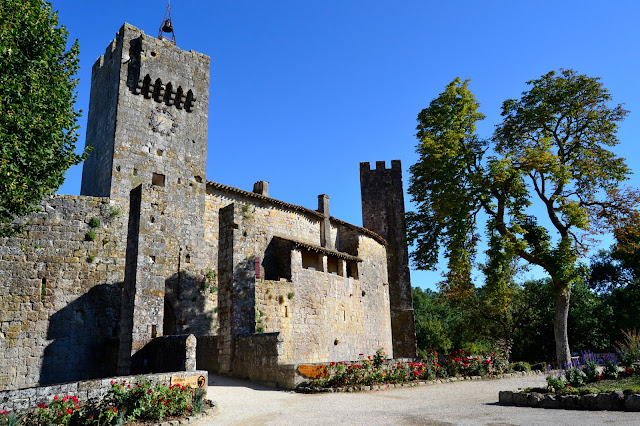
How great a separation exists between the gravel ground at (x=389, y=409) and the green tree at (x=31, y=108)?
7.61m

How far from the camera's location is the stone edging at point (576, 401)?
28.5 feet

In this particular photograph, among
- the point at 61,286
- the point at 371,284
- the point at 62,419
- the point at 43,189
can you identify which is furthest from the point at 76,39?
the point at 371,284

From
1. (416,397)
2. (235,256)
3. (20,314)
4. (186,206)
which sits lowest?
(416,397)

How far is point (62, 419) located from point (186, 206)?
563 inches

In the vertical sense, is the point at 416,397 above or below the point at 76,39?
below

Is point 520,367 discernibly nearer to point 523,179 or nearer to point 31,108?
point 523,179

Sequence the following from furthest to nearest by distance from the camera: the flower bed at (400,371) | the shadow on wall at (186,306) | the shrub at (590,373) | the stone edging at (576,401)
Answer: the shadow on wall at (186,306), the flower bed at (400,371), the shrub at (590,373), the stone edging at (576,401)

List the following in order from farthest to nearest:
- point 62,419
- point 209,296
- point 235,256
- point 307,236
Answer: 1. point 307,236
2. point 209,296
3. point 235,256
4. point 62,419

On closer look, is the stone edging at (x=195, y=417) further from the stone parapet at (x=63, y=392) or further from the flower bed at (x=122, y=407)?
the stone parapet at (x=63, y=392)

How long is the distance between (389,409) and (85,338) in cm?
1209

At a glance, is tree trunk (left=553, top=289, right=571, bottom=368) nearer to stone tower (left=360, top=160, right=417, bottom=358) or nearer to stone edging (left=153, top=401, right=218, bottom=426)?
stone edging (left=153, top=401, right=218, bottom=426)

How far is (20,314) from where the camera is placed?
1581 cm

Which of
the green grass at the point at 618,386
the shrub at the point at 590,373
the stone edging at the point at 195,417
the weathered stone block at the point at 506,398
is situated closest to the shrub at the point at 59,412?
the stone edging at the point at 195,417

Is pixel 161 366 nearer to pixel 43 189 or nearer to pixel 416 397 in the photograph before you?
pixel 43 189
